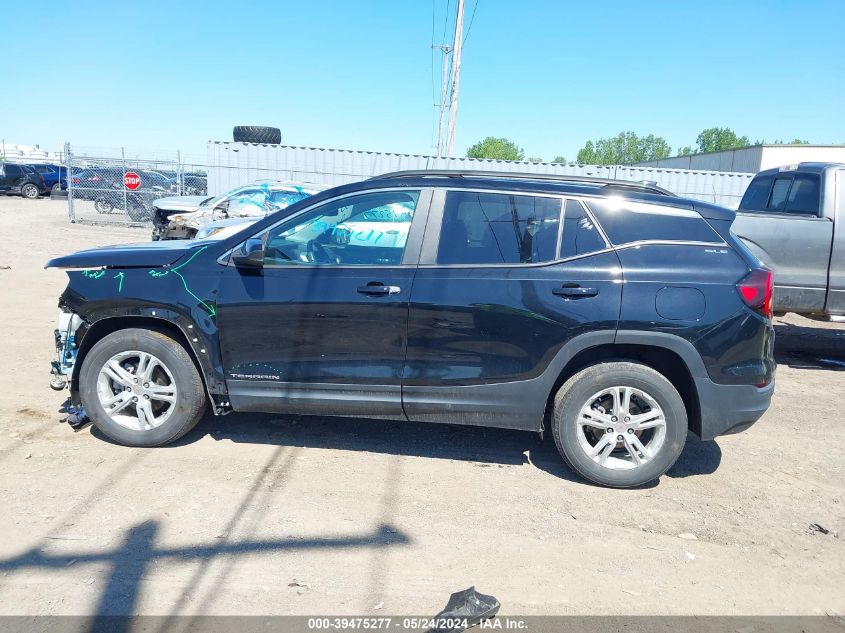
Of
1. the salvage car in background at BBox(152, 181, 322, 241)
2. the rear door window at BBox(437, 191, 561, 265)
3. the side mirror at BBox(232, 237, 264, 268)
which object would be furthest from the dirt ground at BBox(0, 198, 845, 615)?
the salvage car in background at BBox(152, 181, 322, 241)

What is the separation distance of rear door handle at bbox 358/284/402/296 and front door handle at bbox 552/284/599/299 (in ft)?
3.26

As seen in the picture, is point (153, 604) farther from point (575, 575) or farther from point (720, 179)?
point (720, 179)

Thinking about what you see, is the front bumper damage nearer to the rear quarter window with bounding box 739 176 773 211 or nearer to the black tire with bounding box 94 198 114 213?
the rear quarter window with bounding box 739 176 773 211

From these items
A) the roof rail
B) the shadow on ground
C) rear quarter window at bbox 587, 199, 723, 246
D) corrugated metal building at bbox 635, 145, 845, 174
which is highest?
corrugated metal building at bbox 635, 145, 845, 174

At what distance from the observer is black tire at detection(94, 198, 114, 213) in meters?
23.1

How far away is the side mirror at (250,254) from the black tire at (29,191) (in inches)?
1311

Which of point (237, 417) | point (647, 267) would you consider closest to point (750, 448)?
point (647, 267)

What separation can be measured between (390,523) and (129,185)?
67.6 feet

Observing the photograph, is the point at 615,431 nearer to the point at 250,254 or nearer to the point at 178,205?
the point at 250,254

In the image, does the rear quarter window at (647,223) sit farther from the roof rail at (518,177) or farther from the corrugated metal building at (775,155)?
the corrugated metal building at (775,155)

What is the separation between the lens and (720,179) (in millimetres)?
22750

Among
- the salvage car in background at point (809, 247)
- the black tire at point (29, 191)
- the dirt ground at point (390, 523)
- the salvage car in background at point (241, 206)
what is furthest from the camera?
the black tire at point (29, 191)

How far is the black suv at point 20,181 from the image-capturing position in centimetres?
3156

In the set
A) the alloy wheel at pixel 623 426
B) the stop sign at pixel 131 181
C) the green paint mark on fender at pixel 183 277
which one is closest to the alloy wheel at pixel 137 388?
the green paint mark on fender at pixel 183 277
